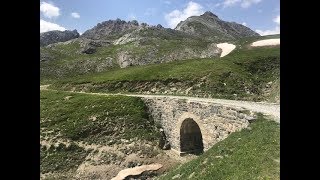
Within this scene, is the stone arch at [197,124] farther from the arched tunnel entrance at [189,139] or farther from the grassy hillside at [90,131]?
the grassy hillside at [90,131]

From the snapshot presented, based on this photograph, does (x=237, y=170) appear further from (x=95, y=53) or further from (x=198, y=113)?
(x=95, y=53)

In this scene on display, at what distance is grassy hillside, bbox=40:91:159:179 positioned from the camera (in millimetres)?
37719

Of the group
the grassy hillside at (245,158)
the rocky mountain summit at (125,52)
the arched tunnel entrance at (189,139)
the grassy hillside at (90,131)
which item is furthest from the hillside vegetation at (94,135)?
the rocky mountain summit at (125,52)

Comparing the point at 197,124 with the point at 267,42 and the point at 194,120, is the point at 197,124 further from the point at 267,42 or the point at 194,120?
the point at 267,42

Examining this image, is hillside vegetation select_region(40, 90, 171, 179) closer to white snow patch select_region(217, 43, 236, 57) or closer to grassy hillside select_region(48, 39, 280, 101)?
grassy hillside select_region(48, 39, 280, 101)

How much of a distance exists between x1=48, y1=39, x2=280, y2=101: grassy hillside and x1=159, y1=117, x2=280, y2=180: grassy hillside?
66.3 ft

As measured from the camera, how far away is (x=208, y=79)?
5044cm

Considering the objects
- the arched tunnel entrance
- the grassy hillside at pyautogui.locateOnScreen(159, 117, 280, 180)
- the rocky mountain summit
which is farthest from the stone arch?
the rocky mountain summit

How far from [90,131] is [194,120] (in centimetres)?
1444

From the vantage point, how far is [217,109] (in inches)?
1246

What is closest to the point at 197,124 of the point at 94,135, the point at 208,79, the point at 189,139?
the point at 189,139
